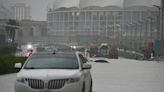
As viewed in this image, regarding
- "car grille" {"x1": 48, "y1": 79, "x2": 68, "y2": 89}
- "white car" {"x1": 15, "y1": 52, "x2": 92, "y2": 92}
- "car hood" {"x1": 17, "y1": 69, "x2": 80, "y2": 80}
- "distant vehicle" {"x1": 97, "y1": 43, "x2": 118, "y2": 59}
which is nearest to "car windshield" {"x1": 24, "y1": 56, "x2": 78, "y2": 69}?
"white car" {"x1": 15, "y1": 52, "x2": 92, "y2": 92}

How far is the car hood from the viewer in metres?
15.2

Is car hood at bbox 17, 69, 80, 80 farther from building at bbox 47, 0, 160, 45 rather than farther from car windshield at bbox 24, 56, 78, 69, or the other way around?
building at bbox 47, 0, 160, 45

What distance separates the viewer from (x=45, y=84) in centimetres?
1506

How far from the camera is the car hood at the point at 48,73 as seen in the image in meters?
15.2

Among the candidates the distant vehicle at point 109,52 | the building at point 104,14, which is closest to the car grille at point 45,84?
the distant vehicle at point 109,52

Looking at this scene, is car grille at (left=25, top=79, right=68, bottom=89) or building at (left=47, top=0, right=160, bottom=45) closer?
car grille at (left=25, top=79, right=68, bottom=89)

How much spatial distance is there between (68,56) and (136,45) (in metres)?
124

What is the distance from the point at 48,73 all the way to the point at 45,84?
41cm

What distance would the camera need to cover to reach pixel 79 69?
16.5 metres

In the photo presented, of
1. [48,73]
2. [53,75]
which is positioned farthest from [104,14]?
[53,75]

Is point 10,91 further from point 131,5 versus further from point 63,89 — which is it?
point 131,5

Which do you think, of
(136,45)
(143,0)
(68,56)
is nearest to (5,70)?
(68,56)

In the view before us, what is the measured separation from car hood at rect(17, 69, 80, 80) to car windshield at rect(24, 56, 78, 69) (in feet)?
1.81

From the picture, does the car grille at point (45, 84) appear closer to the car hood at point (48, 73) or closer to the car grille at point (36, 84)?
the car grille at point (36, 84)
